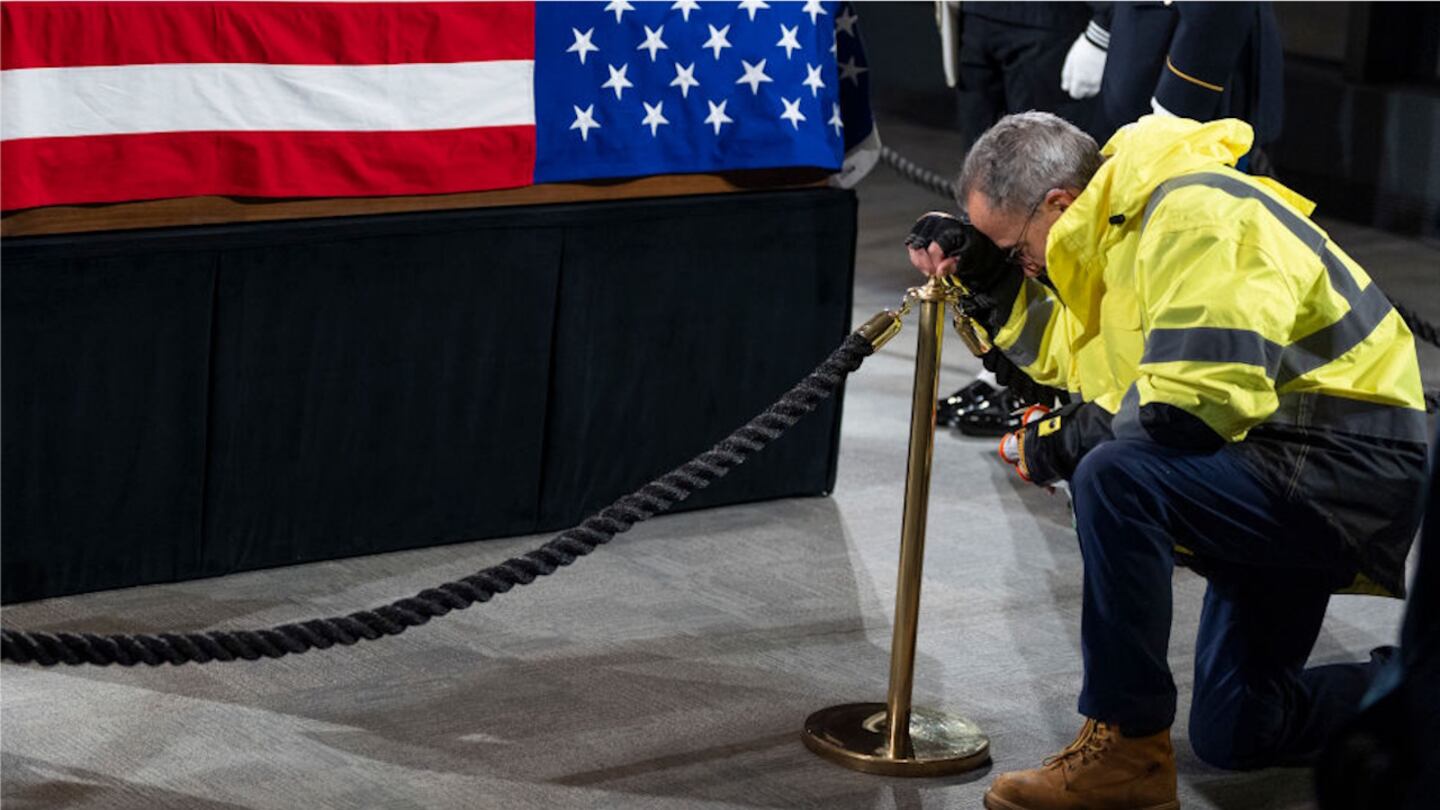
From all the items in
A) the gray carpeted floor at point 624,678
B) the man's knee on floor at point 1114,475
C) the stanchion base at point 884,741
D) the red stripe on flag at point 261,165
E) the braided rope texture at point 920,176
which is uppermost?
the red stripe on flag at point 261,165

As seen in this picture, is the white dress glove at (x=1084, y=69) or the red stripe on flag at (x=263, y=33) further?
the white dress glove at (x=1084, y=69)

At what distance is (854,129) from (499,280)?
41.3 inches

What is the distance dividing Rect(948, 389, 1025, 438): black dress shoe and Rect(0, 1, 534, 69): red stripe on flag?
6.50ft

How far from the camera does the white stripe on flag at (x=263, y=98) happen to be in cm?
445

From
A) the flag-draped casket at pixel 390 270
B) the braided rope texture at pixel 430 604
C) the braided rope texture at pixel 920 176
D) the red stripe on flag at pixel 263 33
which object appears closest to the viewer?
the braided rope texture at pixel 430 604

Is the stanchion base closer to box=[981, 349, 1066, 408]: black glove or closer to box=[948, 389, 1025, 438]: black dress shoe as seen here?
box=[981, 349, 1066, 408]: black glove

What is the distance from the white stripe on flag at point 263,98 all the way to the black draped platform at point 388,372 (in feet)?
0.76

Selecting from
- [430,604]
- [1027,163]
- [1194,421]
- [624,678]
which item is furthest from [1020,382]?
[430,604]

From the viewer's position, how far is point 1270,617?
3.93 meters

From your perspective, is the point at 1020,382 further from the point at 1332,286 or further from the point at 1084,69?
the point at 1084,69

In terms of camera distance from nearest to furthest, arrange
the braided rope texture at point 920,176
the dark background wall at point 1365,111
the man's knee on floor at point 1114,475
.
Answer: the man's knee on floor at point 1114,475 → the braided rope texture at point 920,176 → the dark background wall at point 1365,111

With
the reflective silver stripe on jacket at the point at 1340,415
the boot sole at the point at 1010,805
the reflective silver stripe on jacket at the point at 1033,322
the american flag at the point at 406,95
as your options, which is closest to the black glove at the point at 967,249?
the reflective silver stripe on jacket at the point at 1033,322

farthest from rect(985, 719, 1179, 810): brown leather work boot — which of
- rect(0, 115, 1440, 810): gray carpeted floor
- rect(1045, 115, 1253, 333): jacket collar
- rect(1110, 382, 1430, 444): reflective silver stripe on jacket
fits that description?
rect(1045, 115, 1253, 333): jacket collar

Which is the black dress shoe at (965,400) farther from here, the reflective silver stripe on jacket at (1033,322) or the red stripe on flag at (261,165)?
the reflective silver stripe on jacket at (1033,322)
